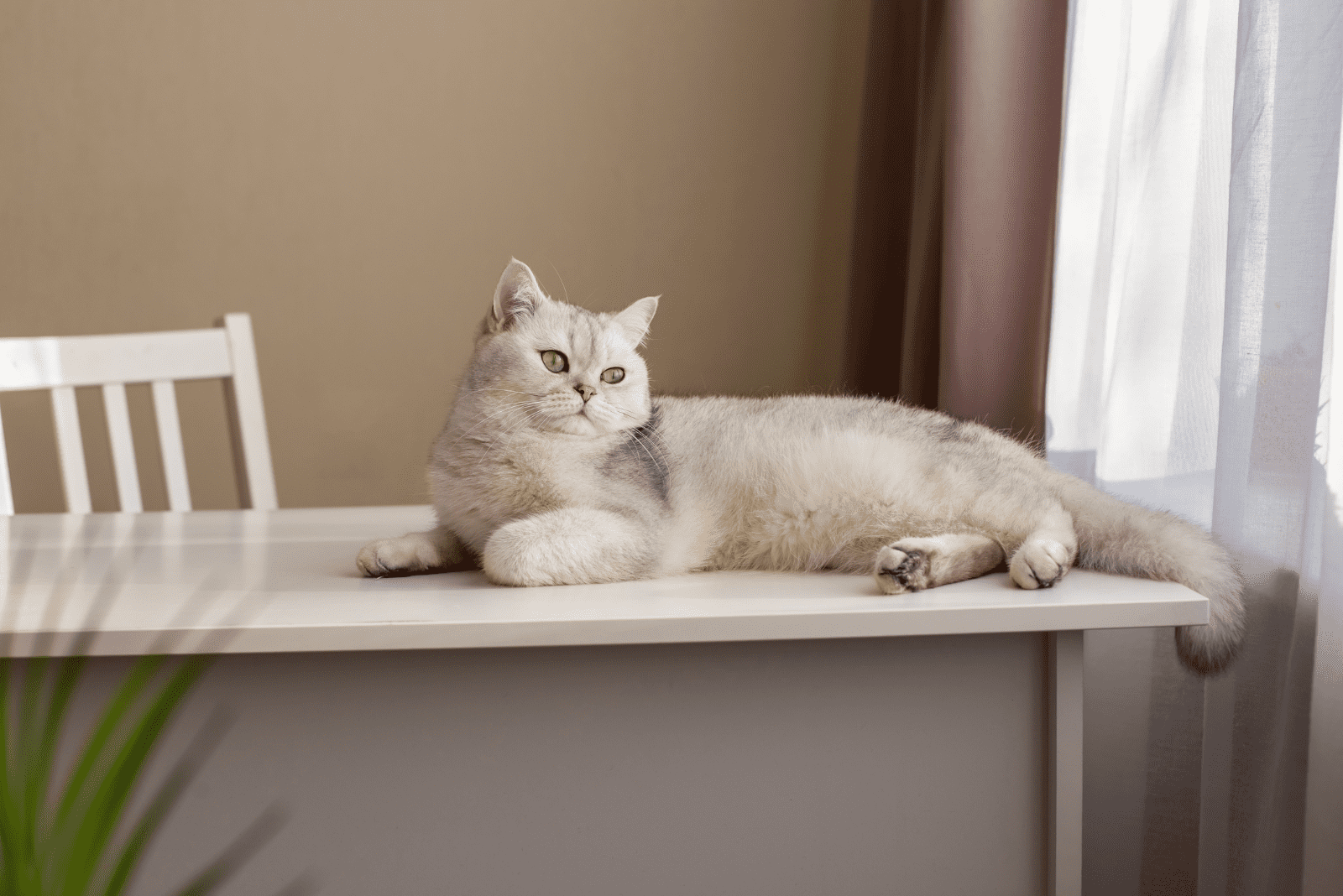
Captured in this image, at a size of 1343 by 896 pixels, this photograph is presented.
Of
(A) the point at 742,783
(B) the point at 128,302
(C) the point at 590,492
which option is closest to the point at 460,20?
(B) the point at 128,302

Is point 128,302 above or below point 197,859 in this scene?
above

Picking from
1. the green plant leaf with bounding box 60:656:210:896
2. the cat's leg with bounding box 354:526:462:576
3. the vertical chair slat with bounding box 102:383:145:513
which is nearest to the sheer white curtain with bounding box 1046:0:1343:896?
the cat's leg with bounding box 354:526:462:576

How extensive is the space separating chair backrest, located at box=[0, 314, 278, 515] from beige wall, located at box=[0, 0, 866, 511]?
1.45ft

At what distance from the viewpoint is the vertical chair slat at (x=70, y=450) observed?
137 cm

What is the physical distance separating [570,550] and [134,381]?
103cm

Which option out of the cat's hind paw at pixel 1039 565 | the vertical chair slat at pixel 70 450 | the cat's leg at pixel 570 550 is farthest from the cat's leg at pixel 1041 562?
the vertical chair slat at pixel 70 450

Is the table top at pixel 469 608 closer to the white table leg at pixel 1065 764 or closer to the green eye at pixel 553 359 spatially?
the white table leg at pixel 1065 764

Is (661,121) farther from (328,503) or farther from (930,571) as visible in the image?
(930,571)

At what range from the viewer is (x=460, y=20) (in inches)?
73.4

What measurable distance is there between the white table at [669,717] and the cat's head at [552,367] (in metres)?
0.24

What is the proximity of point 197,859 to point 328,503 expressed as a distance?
4.58 feet

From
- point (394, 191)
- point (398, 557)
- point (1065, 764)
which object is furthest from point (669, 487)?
point (394, 191)

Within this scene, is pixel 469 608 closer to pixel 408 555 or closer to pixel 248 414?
pixel 408 555

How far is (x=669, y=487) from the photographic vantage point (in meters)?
0.92
